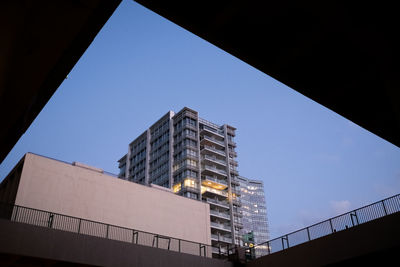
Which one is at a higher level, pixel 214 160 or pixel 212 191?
pixel 214 160


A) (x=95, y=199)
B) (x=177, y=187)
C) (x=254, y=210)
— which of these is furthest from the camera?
(x=254, y=210)

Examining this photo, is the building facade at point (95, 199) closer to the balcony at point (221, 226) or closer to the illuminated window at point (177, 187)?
the balcony at point (221, 226)

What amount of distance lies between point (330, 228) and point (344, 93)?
13.8 meters

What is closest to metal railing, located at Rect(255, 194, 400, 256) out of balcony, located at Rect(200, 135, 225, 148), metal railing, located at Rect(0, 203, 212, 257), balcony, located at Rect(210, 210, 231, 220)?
metal railing, located at Rect(0, 203, 212, 257)

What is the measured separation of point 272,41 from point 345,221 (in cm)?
1601

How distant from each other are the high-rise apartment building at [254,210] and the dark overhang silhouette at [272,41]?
147875 millimetres

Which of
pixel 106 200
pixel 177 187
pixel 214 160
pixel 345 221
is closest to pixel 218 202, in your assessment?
pixel 177 187

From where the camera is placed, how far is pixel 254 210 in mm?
164125

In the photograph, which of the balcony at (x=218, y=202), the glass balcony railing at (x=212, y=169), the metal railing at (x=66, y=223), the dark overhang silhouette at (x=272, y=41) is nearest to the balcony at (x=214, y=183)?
the glass balcony railing at (x=212, y=169)

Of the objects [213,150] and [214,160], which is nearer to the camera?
[214,160]

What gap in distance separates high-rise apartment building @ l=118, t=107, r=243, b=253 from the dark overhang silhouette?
7217cm

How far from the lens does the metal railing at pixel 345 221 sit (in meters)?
19.7

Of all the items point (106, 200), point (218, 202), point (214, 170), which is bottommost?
point (106, 200)

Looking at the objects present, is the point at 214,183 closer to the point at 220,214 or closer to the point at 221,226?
the point at 220,214
